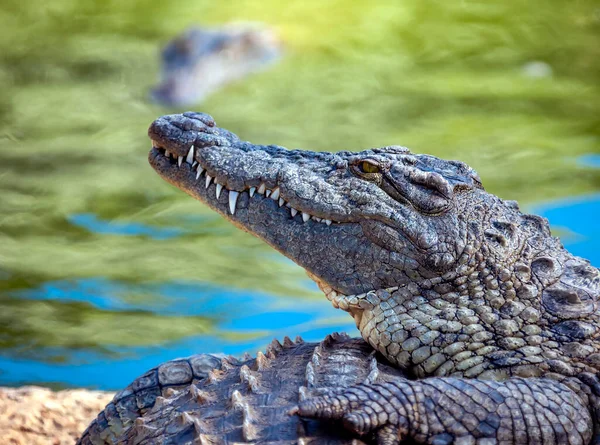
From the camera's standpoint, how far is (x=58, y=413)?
4.00 metres

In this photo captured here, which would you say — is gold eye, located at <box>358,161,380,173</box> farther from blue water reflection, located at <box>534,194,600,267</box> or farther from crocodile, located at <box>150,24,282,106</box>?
crocodile, located at <box>150,24,282,106</box>

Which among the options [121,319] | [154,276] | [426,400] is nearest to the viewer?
[426,400]

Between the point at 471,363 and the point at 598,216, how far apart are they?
16.6 feet

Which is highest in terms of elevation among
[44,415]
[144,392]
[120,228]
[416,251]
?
[120,228]

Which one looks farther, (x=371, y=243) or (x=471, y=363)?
(x=371, y=243)

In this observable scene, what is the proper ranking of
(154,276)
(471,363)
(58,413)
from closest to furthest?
(471,363)
(58,413)
(154,276)

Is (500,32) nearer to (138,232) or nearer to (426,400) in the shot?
(138,232)

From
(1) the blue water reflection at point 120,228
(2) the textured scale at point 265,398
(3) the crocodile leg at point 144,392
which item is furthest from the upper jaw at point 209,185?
(1) the blue water reflection at point 120,228

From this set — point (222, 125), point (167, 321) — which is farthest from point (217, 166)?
point (222, 125)

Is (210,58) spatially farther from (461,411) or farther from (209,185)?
(461,411)

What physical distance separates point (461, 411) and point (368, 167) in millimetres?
862

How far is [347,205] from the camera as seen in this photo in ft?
8.53

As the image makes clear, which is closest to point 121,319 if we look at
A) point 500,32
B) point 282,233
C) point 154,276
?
point 154,276

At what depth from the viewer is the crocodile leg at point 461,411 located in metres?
2.04
